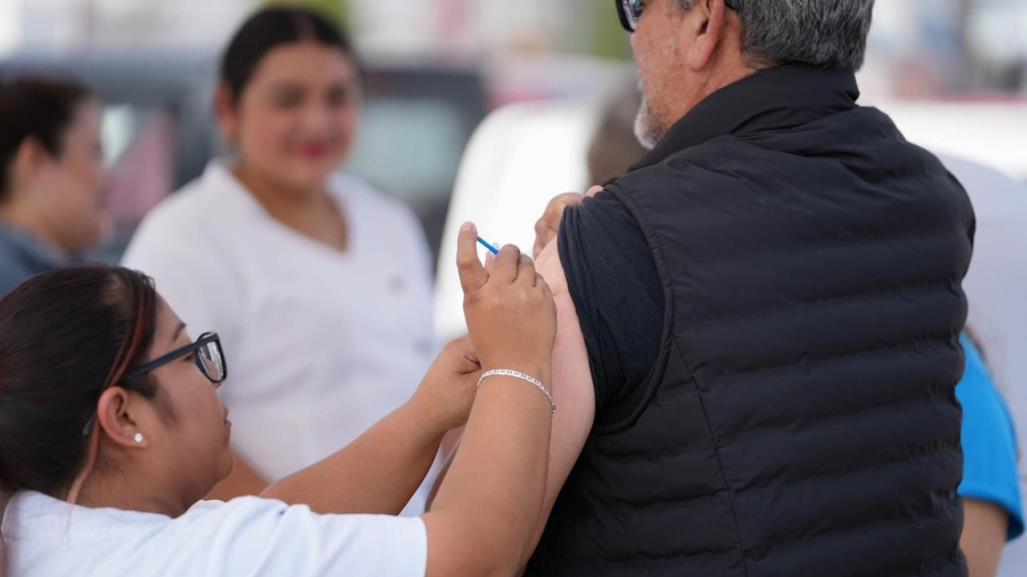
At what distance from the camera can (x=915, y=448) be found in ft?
6.88

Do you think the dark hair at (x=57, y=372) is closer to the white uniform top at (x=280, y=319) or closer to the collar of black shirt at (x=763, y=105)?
the collar of black shirt at (x=763, y=105)

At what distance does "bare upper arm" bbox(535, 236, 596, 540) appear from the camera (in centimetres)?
193

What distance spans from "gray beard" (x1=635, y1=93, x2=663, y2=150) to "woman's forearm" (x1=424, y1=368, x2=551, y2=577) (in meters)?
0.51

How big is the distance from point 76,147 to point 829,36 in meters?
2.92

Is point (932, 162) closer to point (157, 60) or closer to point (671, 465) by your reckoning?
point (671, 465)

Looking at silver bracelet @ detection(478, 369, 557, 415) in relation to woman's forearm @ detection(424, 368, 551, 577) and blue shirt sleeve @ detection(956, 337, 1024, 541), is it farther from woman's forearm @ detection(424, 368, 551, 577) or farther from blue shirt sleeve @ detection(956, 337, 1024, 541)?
blue shirt sleeve @ detection(956, 337, 1024, 541)

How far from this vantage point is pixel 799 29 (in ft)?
6.80

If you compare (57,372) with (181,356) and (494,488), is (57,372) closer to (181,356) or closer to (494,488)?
(181,356)

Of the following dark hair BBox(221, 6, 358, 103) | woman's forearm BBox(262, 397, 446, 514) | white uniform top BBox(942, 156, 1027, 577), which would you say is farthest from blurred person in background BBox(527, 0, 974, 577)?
dark hair BBox(221, 6, 358, 103)

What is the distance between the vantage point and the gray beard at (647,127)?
225cm

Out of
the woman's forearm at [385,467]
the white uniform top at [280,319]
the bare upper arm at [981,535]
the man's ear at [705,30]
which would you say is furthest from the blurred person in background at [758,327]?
the white uniform top at [280,319]

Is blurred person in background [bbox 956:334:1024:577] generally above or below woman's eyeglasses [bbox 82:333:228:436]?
below

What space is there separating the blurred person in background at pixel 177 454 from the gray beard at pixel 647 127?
1.34 feet

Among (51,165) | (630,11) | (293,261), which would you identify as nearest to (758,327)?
(630,11)
